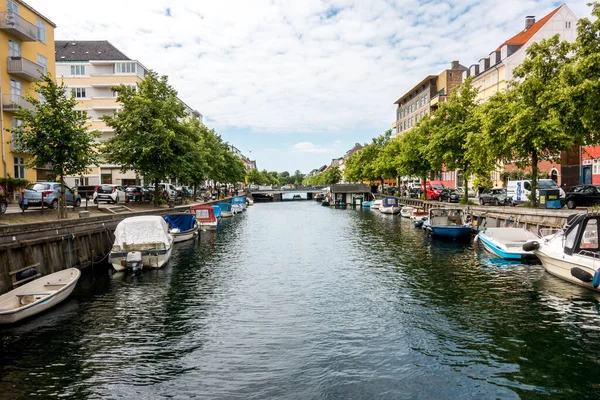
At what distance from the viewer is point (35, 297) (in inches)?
639

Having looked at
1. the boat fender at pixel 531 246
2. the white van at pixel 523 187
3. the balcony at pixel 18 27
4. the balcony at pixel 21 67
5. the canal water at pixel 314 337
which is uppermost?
the balcony at pixel 18 27

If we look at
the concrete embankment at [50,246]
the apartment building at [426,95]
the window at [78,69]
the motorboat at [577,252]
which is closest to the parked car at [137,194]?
the concrete embankment at [50,246]

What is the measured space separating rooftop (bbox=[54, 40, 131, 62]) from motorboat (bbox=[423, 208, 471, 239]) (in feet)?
207

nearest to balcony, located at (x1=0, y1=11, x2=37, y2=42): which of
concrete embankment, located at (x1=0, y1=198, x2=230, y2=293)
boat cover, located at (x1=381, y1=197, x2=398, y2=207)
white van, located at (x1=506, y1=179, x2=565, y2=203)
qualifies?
concrete embankment, located at (x1=0, y1=198, x2=230, y2=293)

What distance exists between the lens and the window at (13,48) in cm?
4158

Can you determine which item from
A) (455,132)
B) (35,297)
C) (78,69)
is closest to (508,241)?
(455,132)

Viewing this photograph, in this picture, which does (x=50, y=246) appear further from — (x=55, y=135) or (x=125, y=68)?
(x=125, y=68)

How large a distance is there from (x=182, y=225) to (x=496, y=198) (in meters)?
33.7

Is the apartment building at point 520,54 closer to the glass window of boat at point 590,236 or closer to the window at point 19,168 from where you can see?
the glass window of boat at point 590,236

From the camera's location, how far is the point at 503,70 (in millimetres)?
68812

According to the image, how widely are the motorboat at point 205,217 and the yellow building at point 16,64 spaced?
16796mm

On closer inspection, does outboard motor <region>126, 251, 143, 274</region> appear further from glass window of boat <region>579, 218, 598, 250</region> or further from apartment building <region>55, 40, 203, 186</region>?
apartment building <region>55, 40, 203, 186</region>

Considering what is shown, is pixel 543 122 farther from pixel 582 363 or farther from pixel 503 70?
pixel 503 70

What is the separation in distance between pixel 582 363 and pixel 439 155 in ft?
135
